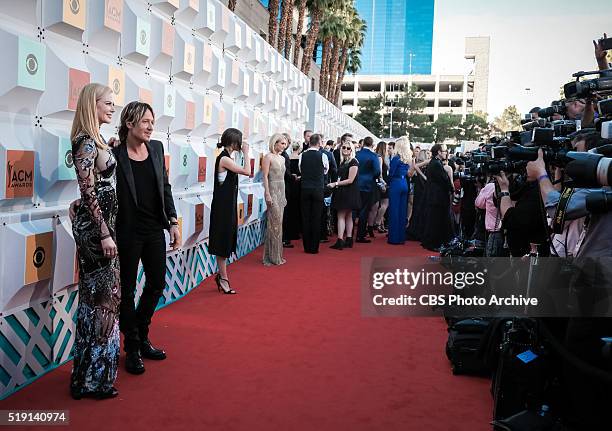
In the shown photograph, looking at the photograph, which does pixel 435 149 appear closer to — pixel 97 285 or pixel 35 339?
pixel 97 285

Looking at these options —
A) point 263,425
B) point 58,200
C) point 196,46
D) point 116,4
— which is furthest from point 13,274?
point 196,46

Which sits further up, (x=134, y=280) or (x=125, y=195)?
(x=125, y=195)

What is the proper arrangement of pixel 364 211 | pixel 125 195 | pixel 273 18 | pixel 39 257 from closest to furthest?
pixel 39 257 → pixel 125 195 → pixel 364 211 → pixel 273 18

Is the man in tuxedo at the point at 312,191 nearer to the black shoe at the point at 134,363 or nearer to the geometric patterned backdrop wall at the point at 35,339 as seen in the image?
the geometric patterned backdrop wall at the point at 35,339

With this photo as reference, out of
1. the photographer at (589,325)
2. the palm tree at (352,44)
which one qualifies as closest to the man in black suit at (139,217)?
the photographer at (589,325)

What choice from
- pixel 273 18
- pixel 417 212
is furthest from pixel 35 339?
pixel 273 18

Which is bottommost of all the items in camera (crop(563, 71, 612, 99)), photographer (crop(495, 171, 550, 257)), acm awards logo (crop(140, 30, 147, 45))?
photographer (crop(495, 171, 550, 257))

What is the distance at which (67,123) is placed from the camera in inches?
178

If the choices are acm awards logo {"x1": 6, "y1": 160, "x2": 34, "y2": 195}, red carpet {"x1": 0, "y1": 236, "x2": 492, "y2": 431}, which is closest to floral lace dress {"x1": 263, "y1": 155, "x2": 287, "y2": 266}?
red carpet {"x1": 0, "y1": 236, "x2": 492, "y2": 431}

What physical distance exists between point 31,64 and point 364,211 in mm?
8527

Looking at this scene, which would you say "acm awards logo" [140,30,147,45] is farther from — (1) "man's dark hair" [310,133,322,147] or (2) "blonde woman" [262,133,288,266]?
(1) "man's dark hair" [310,133,322,147]

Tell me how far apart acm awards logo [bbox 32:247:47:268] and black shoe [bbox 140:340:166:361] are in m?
0.98

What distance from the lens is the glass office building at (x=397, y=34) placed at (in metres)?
189

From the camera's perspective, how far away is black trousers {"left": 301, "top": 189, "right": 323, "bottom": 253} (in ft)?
33.7
